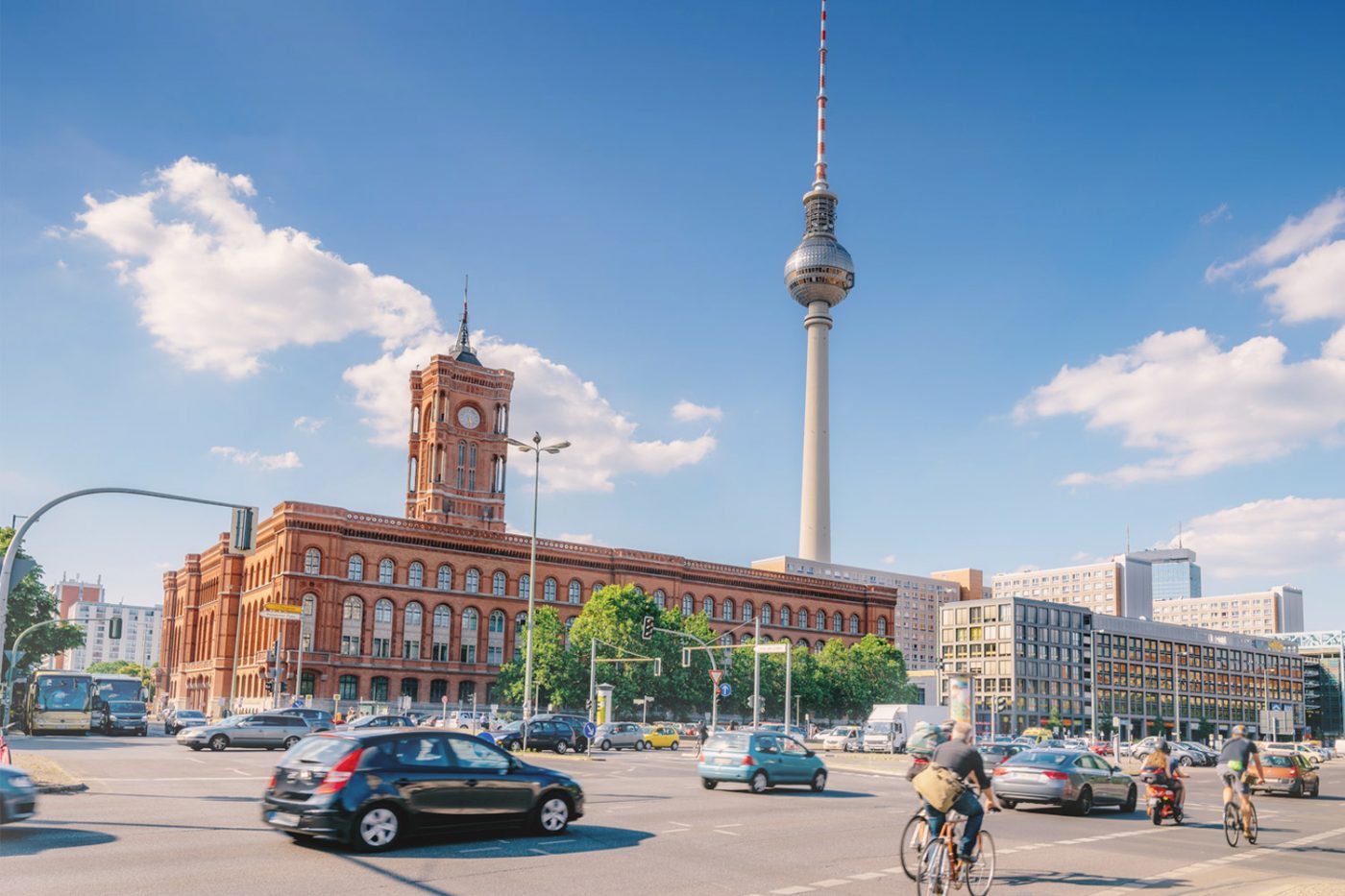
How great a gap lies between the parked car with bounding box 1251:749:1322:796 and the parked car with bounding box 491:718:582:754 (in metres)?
→ 23.6

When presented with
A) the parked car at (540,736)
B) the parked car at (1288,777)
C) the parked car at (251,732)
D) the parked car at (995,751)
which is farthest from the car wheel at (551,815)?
the parked car at (995,751)

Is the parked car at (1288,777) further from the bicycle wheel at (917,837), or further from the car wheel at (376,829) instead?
the car wheel at (376,829)

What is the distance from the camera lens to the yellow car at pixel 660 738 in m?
57.6

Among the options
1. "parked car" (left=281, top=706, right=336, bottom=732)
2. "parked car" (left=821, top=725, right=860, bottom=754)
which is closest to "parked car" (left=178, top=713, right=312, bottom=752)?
"parked car" (left=281, top=706, right=336, bottom=732)

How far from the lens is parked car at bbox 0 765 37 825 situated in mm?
14359

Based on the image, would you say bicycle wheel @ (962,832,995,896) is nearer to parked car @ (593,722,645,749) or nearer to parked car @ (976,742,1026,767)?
parked car @ (976,742,1026,767)

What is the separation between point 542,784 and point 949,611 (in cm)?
14960

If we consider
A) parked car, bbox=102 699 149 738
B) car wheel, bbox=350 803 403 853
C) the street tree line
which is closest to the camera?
car wheel, bbox=350 803 403 853

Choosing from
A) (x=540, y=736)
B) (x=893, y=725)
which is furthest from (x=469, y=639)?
(x=540, y=736)

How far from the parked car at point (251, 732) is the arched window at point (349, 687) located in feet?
149

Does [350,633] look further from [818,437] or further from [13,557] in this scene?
[13,557]

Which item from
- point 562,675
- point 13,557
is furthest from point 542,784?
point 562,675

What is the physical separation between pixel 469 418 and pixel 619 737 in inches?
2596

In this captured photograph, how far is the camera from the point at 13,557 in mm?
20828
